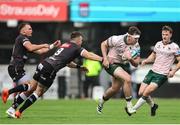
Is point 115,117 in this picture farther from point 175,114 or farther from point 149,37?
point 149,37

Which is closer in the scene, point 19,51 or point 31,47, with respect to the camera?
point 31,47

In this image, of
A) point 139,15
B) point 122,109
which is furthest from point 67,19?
point 122,109

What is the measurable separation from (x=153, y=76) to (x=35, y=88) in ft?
8.72

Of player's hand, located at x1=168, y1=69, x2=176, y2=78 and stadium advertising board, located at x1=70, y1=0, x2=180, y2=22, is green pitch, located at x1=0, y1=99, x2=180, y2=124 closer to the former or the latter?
player's hand, located at x1=168, y1=69, x2=176, y2=78

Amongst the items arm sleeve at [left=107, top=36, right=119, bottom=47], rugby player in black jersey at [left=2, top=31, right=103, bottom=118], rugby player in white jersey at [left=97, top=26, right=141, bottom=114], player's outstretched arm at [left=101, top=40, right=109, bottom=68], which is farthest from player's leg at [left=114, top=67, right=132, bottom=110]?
rugby player in black jersey at [left=2, top=31, right=103, bottom=118]

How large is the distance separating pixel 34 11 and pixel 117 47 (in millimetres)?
12249

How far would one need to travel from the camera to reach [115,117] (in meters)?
17.2

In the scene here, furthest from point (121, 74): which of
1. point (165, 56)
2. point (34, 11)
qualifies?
point (34, 11)

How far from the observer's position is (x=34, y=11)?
29.9m

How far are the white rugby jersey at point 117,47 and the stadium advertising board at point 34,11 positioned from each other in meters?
11.5

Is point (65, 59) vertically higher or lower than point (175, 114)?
higher

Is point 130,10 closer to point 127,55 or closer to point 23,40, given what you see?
point 127,55

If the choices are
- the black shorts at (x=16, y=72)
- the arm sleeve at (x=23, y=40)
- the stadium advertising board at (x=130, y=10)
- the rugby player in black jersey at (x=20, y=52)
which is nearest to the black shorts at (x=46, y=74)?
the rugby player in black jersey at (x=20, y=52)

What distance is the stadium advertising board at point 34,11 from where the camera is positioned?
2970cm
